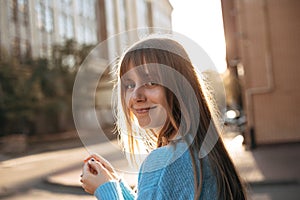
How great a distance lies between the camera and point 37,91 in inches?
774

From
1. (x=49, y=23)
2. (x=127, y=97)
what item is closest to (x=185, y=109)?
(x=127, y=97)

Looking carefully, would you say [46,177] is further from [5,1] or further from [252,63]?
[5,1]

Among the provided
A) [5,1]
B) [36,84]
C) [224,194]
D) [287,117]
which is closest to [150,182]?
[224,194]

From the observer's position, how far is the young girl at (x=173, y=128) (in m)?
0.90

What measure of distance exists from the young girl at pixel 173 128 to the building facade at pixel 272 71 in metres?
8.72

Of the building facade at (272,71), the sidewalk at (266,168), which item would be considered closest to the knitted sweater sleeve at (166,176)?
the sidewalk at (266,168)

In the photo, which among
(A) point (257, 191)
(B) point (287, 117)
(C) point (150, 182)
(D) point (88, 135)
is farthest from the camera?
(B) point (287, 117)

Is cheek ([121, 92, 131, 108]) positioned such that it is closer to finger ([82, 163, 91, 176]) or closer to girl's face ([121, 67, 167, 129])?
girl's face ([121, 67, 167, 129])

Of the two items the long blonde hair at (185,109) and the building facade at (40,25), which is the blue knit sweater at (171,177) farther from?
the building facade at (40,25)

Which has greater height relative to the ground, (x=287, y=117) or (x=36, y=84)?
(x=36, y=84)

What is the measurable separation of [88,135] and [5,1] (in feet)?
68.5

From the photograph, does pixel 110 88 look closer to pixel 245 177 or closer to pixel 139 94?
pixel 139 94

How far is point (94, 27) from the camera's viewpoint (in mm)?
30781

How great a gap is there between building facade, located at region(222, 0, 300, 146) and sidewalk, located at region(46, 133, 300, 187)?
1.41 ft
